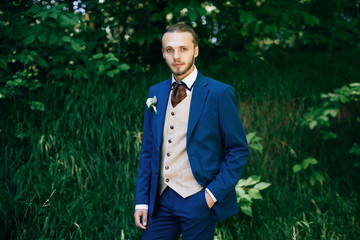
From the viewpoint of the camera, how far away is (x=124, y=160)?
134 inches

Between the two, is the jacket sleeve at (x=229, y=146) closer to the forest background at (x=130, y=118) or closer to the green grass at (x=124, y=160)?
the forest background at (x=130, y=118)

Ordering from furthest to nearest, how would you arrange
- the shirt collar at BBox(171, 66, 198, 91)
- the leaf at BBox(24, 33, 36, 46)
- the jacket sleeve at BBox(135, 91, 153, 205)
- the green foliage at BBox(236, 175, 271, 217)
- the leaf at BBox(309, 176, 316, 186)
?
the leaf at BBox(309, 176, 316, 186), the leaf at BBox(24, 33, 36, 46), the green foliage at BBox(236, 175, 271, 217), the jacket sleeve at BBox(135, 91, 153, 205), the shirt collar at BBox(171, 66, 198, 91)

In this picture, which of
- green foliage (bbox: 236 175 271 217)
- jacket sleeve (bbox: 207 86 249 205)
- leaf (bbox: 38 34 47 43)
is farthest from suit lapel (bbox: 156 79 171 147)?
leaf (bbox: 38 34 47 43)

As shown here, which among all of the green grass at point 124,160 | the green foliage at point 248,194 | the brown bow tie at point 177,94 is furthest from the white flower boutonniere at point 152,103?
the green grass at point 124,160

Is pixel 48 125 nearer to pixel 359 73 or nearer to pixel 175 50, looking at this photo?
pixel 175 50

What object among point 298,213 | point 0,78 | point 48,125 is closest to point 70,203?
point 48,125

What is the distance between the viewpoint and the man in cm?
172

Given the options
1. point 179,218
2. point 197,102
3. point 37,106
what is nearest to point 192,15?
point 197,102

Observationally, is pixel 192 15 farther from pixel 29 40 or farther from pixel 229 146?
pixel 229 146

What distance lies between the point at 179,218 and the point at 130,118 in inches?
81.4

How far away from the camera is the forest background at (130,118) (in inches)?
113

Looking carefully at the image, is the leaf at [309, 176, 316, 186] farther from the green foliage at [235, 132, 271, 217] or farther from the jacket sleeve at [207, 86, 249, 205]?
the jacket sleeve at [207, 86, 249, 205]

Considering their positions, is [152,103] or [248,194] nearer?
[152,103]

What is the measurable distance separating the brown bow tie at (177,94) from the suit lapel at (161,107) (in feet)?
0.17
